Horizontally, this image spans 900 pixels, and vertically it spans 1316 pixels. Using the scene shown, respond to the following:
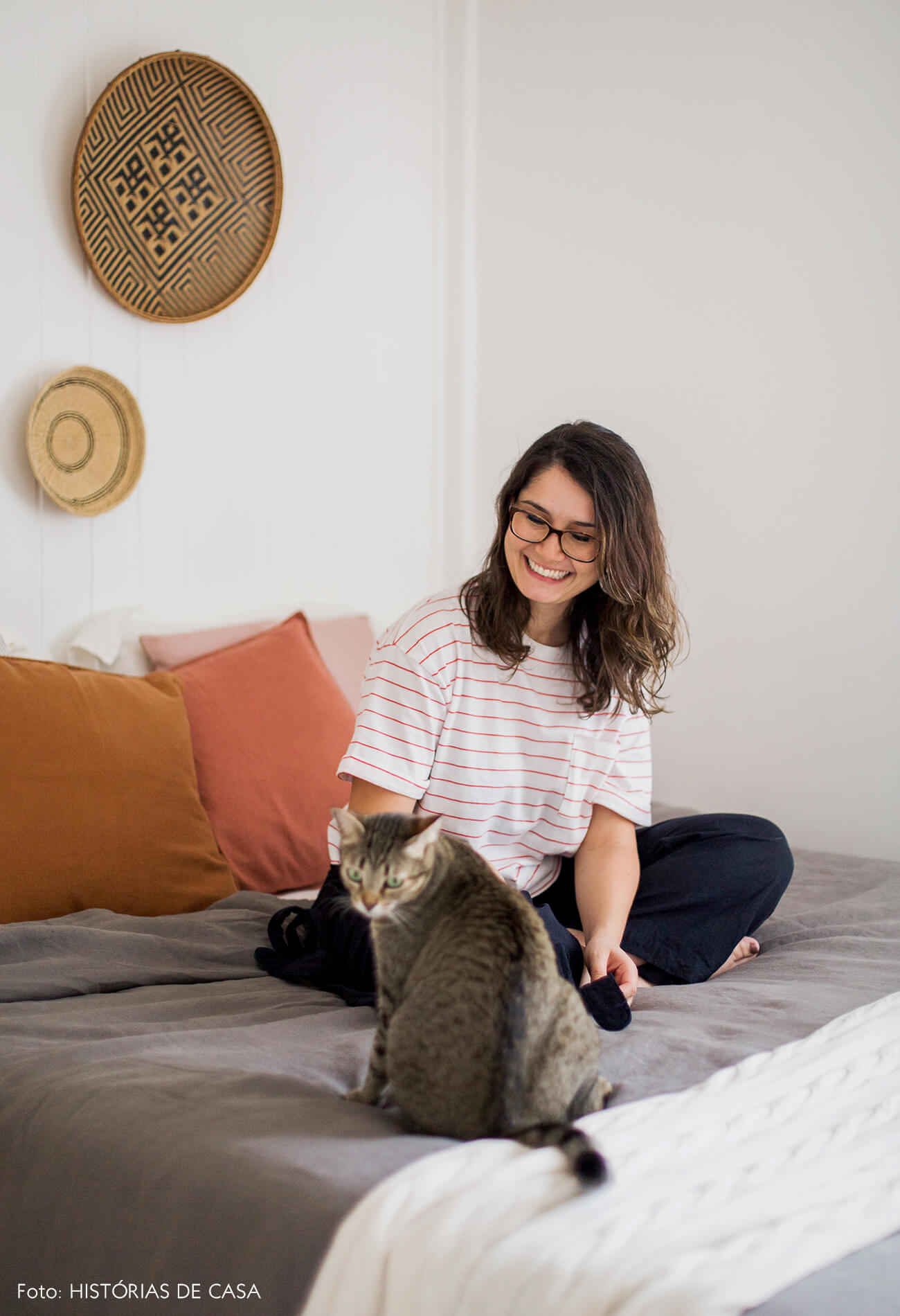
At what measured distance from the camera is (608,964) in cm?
149

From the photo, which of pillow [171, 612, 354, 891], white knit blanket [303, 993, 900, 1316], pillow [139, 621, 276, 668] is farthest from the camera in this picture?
pillow [139, 621, 276, 668]

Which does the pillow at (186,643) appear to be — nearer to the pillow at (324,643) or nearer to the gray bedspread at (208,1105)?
the pillow at (324,643)

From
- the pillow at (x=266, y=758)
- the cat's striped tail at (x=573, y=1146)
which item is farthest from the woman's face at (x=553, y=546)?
the cat's striped tail at (x=573, y=1146)

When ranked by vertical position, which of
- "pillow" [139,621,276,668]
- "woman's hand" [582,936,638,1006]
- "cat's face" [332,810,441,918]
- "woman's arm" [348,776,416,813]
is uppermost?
"cat's face" [332,810,441,918]

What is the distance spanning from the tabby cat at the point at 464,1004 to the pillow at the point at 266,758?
989 mm

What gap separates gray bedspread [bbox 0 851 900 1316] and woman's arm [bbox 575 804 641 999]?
7 cm

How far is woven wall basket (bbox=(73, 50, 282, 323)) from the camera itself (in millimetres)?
2205

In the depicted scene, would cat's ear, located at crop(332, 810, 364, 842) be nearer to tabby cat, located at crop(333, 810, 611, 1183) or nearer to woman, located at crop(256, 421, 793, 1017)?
tabby cat, located at crop(333, 810, 611, 1183)

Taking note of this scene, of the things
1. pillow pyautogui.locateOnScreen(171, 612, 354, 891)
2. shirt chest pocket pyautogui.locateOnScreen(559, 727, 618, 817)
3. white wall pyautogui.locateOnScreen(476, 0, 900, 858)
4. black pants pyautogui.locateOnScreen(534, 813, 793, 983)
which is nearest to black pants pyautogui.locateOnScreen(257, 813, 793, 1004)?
black pants pyautogui.locateOnScreen(534, 813, 793, 983)

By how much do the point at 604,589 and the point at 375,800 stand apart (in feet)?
1.44

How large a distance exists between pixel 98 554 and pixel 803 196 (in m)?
1.81

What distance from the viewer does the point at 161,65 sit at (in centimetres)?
229

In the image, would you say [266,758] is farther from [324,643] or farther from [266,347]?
[266,347]

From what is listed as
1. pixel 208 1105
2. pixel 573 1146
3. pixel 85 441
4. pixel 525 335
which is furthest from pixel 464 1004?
pixel 525 335
